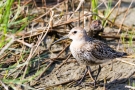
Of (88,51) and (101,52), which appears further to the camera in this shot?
(101,52)

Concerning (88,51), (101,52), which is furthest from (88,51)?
(101,52)

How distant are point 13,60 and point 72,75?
2.92ft

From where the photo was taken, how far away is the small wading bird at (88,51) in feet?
17.9

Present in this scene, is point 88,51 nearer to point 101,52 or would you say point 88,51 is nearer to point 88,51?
point 88,51

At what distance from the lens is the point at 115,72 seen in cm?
581

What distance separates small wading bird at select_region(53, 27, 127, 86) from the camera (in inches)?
214

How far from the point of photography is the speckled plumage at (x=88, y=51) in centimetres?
544

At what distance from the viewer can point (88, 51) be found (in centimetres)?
546

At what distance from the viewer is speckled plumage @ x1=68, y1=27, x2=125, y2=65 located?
17.9 ft

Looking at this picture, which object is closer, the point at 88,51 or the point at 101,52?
the point at 88,51

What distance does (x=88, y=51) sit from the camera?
17.9 feet

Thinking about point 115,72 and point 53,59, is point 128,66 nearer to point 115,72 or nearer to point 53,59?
point 115,72

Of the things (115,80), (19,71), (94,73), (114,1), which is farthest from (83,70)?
(114,1)

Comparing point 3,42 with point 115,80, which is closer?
point 3,42
